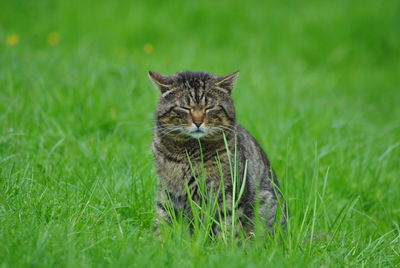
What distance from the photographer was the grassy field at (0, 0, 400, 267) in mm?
2732

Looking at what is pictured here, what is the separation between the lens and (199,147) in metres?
3.36

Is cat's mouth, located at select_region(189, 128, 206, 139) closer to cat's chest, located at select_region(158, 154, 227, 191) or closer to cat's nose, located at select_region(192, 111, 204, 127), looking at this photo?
cat's nose, located at select_region(192, 111, 204, 127)

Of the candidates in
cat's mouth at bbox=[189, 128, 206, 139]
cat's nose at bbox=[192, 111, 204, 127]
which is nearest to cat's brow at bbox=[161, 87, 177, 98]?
cat's nose at bbox=[192, 111, 204, 127]

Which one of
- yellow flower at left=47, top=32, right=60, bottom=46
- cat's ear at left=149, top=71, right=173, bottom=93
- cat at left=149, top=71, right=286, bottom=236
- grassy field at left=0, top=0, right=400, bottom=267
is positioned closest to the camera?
grassy field at left=0, top=0, right=400, bottom=267

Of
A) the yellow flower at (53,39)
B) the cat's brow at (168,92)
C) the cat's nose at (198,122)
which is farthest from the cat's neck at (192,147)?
the yellow flower at (53,39)

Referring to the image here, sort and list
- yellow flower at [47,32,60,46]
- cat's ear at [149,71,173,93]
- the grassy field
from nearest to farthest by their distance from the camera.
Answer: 1. the grassy field
2. cat's ear at [149,71,173,93]
3. yellow flower at [47,32,60,46]

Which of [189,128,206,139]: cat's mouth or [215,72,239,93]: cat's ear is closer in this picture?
[189,128,206,139]: cat's mouth

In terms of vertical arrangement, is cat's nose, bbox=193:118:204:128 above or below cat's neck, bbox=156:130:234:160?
above

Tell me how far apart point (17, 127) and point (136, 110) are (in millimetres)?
1185

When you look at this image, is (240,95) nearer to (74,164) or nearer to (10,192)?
(74,164)

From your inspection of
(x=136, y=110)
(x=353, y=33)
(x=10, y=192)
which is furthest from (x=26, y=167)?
(x=353, y=33)

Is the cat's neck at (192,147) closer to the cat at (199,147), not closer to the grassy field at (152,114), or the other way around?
the cat at (199,147)

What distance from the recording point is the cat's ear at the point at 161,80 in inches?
136

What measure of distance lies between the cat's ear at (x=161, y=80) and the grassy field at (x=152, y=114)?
649mm
